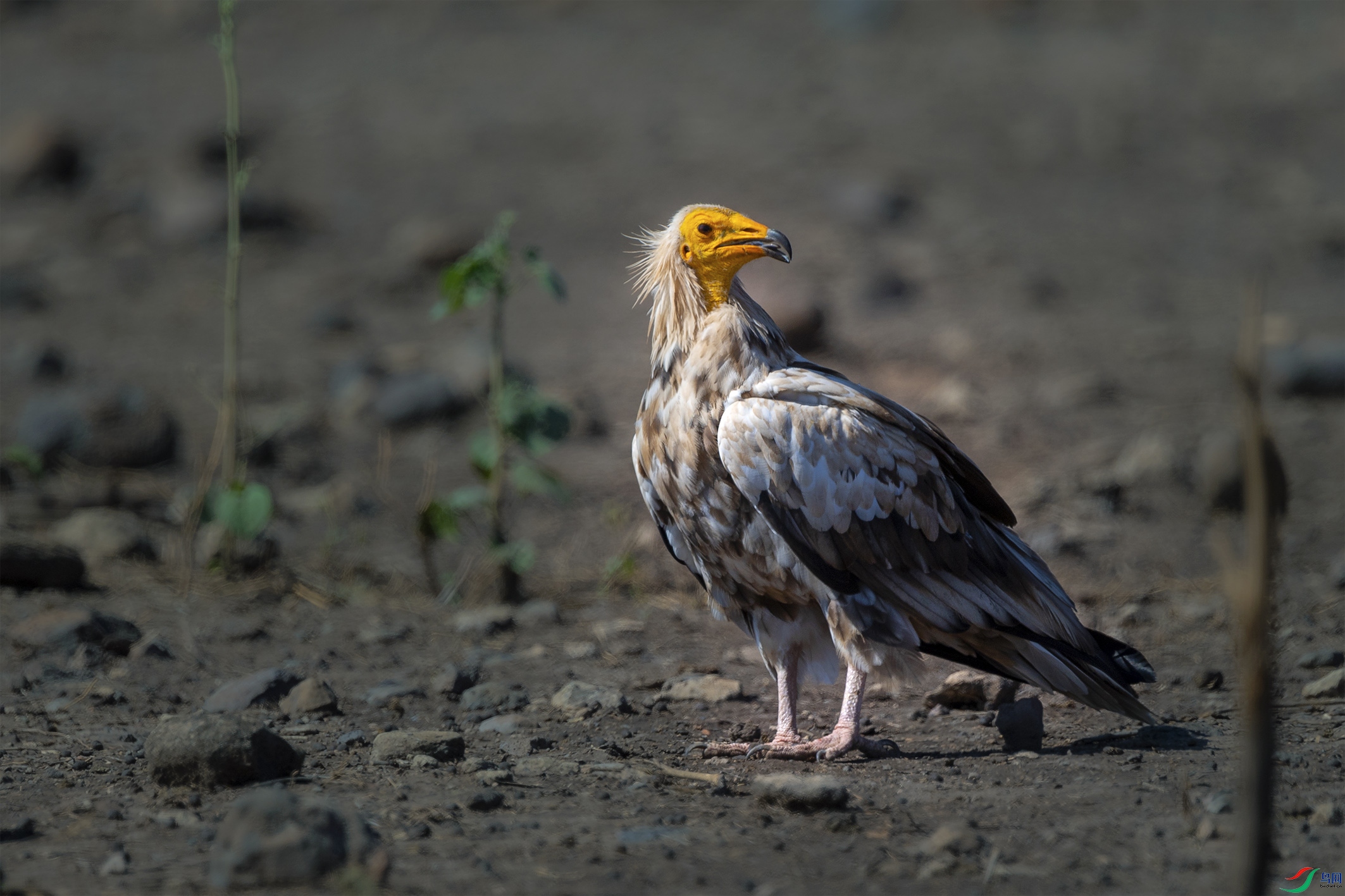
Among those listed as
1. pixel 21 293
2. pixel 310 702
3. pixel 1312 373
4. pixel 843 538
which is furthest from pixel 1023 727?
pixel 21 293

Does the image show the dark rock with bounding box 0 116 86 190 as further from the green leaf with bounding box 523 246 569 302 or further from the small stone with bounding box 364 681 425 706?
the small stone with bounding box 364 681 425 706

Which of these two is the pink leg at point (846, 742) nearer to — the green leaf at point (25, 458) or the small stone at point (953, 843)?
the small stone at point (953, 843)

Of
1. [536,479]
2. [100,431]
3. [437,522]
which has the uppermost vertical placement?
[100,431]

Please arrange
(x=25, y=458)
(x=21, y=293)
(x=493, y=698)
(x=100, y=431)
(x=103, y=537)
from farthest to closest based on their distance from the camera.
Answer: (x=21, y=293) → (x=100, y=431) → (x=25, y=458) → (x=103, y=537) → (x=493, y=698)

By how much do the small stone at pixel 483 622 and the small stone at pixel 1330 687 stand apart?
370 cm

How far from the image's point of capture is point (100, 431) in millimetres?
8898

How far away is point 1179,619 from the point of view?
6.71m

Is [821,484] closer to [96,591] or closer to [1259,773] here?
[1259,773]

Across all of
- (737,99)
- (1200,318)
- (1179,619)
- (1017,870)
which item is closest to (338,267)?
(737,99)

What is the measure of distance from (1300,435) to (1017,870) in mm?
7383

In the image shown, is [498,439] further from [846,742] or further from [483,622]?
[846,742]

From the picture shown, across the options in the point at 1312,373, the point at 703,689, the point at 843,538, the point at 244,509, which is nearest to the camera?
the point at 843,538

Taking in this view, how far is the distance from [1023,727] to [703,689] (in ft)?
4.77

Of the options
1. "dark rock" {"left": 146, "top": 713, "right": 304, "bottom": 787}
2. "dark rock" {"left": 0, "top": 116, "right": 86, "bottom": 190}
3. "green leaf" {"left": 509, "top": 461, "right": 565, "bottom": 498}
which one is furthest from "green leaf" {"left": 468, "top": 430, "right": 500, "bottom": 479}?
"dark rock" {"left": 0, "top": 116, "right": 86, "bottom": 190}
